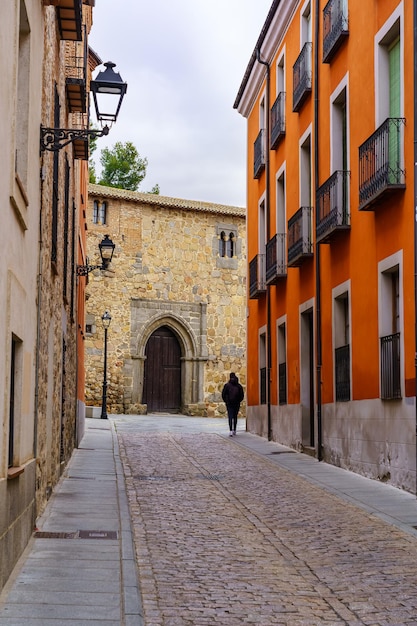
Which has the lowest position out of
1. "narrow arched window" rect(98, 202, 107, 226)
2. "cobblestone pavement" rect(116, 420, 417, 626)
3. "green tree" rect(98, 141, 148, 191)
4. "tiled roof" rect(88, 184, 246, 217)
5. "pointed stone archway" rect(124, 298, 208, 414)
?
"cobblestone pavement" rect(116, 420, 417, 626)

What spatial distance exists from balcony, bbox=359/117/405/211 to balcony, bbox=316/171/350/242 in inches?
59.4

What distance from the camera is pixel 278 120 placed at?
19.5 meters

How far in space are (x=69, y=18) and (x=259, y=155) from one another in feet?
38.0

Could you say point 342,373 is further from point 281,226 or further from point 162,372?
point 162,372

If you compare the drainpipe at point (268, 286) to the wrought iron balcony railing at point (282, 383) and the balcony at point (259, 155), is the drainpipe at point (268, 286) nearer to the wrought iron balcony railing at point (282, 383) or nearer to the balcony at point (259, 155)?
the balcony at point (259, 155)

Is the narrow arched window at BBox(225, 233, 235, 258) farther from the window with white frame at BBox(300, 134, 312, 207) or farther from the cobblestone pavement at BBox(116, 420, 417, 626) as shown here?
the cobblestone pavement at BBox(116, 420, 417, 626)

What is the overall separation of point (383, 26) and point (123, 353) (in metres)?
20.5

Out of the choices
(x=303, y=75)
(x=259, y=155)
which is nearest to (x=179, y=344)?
(x=259, y=155)

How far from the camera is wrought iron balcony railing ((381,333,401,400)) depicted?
11680 millimetres

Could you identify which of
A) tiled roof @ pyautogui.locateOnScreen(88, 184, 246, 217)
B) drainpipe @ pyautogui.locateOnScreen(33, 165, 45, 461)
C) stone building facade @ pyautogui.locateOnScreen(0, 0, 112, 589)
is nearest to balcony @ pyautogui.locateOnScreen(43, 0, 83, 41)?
stone building facade @ pyautogui.locateOnScreen(0, 0, 112, 589)

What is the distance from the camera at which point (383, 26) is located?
12.5 m

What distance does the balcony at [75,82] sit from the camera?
12.8 metres

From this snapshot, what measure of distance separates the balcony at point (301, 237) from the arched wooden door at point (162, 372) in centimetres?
1620

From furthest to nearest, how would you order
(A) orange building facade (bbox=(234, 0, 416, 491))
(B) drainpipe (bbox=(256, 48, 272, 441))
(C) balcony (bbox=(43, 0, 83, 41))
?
(B) drainpipe (bbox=(256, 48, 272, 441)) → (A) orange building facade (bbox=(234, 0, 416, 491)) → (C) balcony (bbox=(43, 0, 83, 41))
